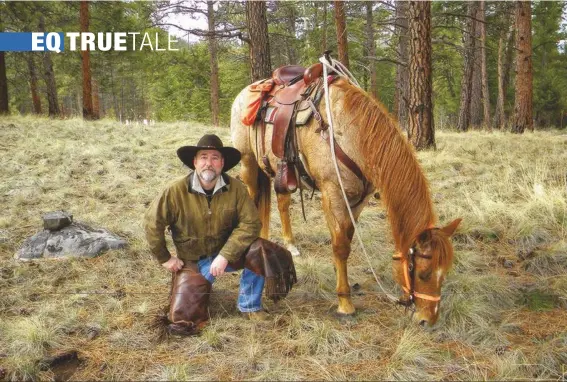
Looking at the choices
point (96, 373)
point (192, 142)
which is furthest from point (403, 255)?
point (192, 142)

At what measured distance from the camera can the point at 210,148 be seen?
309cm

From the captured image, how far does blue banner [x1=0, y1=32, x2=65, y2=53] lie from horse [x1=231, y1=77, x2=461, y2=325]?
1280 centimetres

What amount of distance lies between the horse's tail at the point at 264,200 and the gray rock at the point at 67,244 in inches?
63.8

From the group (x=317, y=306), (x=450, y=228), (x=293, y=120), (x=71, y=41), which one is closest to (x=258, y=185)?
(x=293, y=120)

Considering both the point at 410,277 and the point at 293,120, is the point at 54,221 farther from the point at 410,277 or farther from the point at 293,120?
the point at 410,277

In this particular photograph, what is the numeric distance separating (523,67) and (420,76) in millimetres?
4834

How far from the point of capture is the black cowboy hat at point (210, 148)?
3098 millimetres

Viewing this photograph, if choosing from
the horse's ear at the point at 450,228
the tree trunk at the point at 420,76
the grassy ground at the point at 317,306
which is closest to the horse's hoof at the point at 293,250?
the grassy ground at the point at 317,306

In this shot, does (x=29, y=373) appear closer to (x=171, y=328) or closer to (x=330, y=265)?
(x=171, y=328)

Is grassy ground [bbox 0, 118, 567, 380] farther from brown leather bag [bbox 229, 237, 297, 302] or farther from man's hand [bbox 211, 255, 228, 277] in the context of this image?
man's hand [bbox 211, 255, 228, 277]

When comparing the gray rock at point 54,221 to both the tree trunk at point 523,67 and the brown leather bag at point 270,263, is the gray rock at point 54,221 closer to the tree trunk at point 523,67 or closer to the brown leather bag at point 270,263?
the brown leather bag at point 270,263

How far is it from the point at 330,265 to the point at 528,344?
1.83 meters

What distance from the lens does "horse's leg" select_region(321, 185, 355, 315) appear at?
317 cm

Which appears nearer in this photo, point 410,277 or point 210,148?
point 410,277
